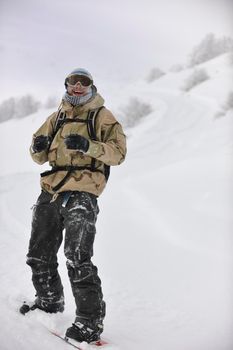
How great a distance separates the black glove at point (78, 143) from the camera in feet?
10.9

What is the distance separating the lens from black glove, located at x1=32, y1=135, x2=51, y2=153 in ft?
11.8

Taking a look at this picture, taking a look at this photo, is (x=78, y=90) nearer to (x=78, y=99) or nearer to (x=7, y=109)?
(x=78, y=99)

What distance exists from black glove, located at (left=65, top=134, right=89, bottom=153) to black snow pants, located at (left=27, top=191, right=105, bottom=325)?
1.19 feet

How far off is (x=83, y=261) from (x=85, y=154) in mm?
754

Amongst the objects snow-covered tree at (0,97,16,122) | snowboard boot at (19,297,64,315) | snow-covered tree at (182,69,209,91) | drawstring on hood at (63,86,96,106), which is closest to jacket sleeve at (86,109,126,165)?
drawstring on hood at (63,86,96,106)

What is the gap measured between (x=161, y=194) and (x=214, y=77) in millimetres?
9759

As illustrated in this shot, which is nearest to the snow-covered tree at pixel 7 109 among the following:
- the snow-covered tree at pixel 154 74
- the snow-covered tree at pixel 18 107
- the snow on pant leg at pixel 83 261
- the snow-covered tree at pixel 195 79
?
the snow-covered tree at pixel 18 107

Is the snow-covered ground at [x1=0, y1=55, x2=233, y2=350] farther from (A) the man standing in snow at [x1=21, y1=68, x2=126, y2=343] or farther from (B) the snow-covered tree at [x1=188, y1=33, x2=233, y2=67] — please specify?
(B) the snow-covered tree at [x1=188, y1=33, x2=233, y2=67]

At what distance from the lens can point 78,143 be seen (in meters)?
3.32

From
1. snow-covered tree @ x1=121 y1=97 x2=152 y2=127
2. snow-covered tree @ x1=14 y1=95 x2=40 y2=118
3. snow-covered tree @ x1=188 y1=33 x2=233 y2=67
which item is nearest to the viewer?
snow-covered tree @ x1=121 y1=97 x2=152 y2=127

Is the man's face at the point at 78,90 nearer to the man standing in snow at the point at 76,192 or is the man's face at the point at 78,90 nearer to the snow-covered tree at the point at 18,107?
the man standing in snow at the point at 76,192

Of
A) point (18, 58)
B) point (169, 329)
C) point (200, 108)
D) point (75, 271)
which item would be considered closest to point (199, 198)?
point (169, 329)

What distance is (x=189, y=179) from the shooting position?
7.33 m

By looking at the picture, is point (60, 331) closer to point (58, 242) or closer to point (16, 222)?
point (58, 242)
